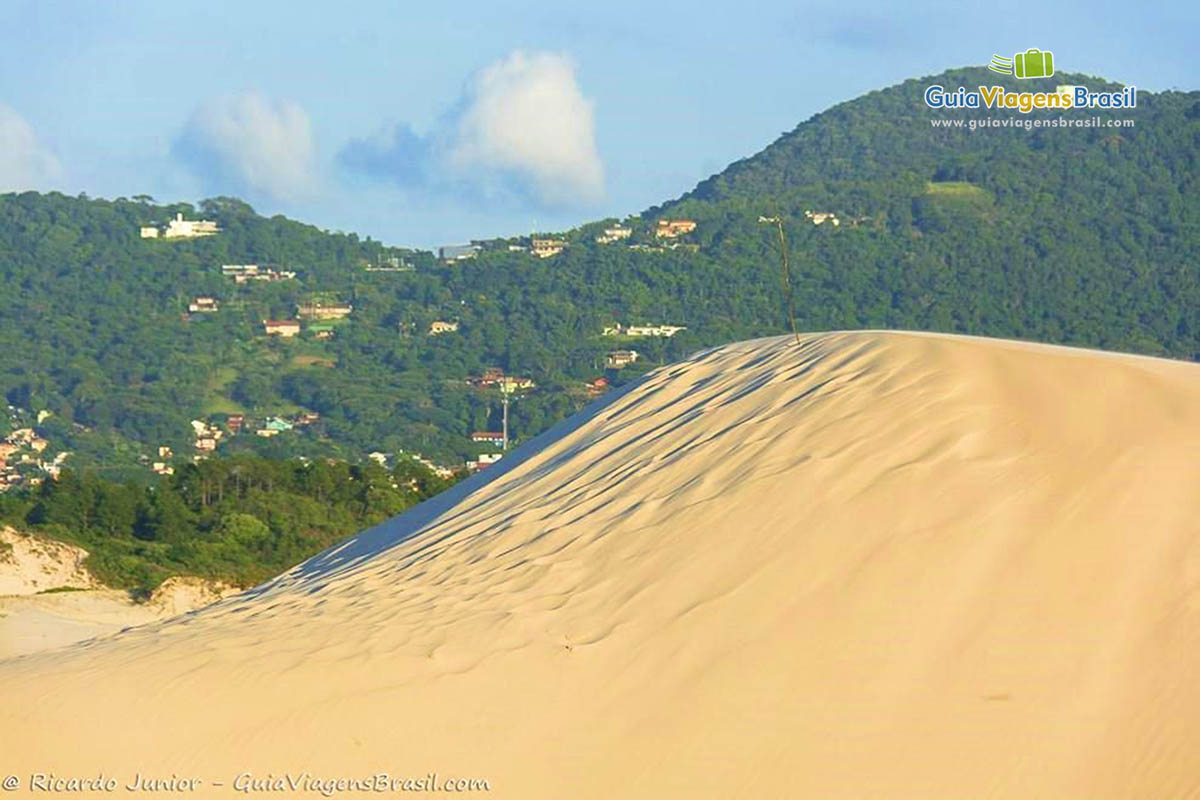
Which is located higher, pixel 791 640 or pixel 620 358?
pixel 791 640

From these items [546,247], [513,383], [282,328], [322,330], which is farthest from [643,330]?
[546,247]

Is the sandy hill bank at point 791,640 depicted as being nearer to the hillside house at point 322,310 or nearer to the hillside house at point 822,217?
the hillside house at point 822,217

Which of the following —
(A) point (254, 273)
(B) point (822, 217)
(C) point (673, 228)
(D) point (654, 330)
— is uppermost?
(A) point (254, 273)

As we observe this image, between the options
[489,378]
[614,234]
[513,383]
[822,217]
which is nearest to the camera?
[513,383]

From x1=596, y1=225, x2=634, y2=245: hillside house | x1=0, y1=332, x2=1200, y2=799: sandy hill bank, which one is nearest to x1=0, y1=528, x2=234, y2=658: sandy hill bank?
x1=0, y1=332, x2=1200, y2=799: sandy hill bank

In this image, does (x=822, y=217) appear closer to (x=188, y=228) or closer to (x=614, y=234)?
(x=614, y=234)

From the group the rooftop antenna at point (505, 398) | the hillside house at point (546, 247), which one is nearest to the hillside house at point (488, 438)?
the rooftop antenna at point (505, 398)
